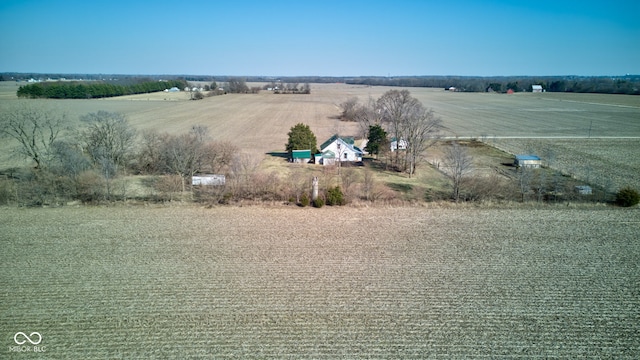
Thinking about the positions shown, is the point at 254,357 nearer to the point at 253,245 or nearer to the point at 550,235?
the point at 253,245

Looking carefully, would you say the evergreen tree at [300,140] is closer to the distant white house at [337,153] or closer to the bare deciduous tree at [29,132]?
the distant white house at [337,153]

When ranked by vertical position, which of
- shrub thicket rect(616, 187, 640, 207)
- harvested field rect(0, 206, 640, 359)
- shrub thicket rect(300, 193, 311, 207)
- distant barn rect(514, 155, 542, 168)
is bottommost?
harvested field rect(0, 206, 640, 359)

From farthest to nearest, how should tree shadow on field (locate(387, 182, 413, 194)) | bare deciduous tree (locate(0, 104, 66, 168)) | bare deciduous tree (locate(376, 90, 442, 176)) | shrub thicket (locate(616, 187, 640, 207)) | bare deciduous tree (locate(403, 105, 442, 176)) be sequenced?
bare deciduous tree (locate(376, 90, 442, 176)) → bare deciduous tree (locate(403, 105, 442, 176)) → bare deciduous tree (locate(0, 104, 66, 168)) → tree shadow on field (locate(387, 182, 413, 194)) → shrub thicket (locate(616, 187, 640, 207))

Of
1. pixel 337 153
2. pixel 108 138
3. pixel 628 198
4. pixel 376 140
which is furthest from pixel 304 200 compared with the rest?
pixel 628 198

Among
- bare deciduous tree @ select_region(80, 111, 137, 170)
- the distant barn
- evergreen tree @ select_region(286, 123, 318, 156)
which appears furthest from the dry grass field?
bare deciduous tree @ select_region(80, 111, 137, 170)

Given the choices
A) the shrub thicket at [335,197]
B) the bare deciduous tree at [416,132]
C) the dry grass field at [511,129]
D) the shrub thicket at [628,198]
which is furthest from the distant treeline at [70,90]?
the shrub thicket at [628,198]

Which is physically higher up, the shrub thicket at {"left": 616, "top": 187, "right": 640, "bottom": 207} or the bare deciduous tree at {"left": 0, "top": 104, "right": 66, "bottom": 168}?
the bare deciduous tree at {"left": 0, "top": 104, "right": 66, "bottom": 168}

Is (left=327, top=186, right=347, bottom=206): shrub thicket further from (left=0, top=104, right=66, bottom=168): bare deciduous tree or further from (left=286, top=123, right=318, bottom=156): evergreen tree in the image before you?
(left=0, top=104, right=66, bottom=168): bare deciduous tree
